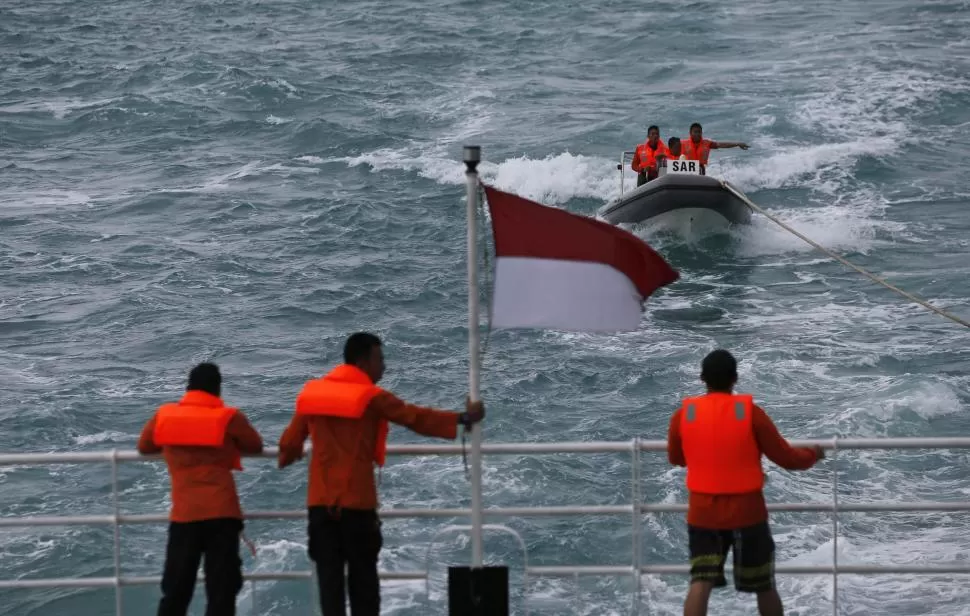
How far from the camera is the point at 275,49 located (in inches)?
1484

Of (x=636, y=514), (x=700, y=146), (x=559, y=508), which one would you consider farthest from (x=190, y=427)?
(x=700, y=146)

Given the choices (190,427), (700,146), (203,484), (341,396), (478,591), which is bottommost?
(478,591)

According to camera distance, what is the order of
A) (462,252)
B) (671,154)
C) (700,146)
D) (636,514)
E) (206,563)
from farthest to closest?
(462,252)
(671,154)
(700,146)
(636,514)
(206,563)

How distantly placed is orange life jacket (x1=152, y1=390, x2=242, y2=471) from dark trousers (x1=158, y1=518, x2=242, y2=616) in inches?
13.3

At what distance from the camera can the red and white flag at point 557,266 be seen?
590 cm

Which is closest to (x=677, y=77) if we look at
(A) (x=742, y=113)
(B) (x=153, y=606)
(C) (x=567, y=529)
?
(A) (x=742, y=113)

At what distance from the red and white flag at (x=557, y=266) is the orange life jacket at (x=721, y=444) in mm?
495

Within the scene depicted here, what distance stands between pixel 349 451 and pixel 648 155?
15.1m

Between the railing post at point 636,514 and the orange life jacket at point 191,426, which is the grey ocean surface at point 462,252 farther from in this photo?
the orange life jacket at point 191,426

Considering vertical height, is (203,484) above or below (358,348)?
below

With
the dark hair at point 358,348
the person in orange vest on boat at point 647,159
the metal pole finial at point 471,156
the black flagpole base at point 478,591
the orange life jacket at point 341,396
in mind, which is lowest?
the black flagpole base at point 478,591

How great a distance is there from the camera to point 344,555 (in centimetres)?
578

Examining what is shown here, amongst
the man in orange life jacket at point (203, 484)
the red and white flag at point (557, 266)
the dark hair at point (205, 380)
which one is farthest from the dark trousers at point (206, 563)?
the red and white flag at point (557, 266)

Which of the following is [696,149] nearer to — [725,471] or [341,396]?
A: [725,471]
